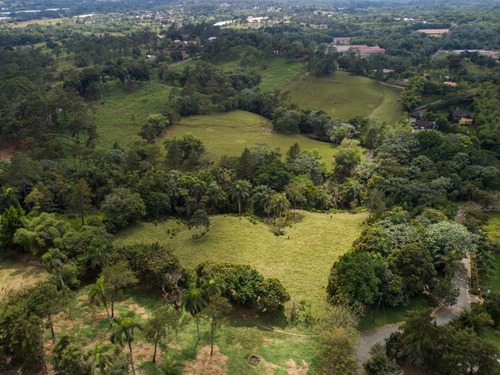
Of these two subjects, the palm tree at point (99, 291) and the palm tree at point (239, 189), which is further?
the palm tree at point (239, 189)

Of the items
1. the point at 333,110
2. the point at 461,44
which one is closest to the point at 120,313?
the point at 333,110

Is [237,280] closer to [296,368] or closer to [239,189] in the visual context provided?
[296,368]

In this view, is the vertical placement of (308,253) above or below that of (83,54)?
below

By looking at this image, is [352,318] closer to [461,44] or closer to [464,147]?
[464,147]

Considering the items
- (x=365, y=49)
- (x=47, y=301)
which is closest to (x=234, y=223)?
(x=47, y=301)

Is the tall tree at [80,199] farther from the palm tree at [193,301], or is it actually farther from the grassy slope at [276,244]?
the palm tree at [193,301]

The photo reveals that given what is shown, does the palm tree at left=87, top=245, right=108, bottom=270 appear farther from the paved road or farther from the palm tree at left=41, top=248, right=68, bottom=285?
the paved road

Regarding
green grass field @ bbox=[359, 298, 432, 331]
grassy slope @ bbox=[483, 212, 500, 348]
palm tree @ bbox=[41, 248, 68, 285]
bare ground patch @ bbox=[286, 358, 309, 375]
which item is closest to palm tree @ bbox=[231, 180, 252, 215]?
green grass field @ bbox=[359, 298, 432, 331]

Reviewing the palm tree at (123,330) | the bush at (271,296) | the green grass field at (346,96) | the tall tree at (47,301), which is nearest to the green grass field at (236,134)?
the green grass field at (346,96)
